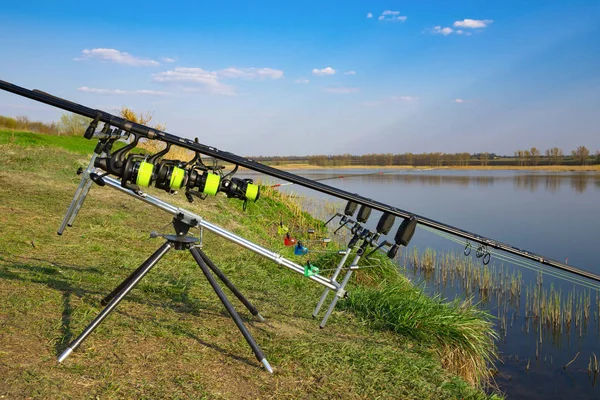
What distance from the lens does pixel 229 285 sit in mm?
4281

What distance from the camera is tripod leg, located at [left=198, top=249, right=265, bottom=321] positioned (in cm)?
388

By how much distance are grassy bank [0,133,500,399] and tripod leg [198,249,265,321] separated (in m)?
0.23

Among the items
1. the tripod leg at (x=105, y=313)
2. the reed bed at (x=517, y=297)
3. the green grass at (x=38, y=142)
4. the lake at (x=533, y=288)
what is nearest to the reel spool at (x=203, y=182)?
the tripod leg at (x=105, y=313)

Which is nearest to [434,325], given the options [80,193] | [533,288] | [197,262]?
[197,262]

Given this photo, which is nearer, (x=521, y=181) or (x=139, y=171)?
(x=139, y=171)

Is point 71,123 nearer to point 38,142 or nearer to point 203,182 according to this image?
point 38,142

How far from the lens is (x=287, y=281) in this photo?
7340 mm

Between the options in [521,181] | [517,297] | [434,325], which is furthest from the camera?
[521,181]

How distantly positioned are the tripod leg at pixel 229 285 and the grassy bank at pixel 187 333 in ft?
0.75

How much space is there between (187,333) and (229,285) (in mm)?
642

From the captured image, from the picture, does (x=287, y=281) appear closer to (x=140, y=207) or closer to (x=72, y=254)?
(x=72, y=254)

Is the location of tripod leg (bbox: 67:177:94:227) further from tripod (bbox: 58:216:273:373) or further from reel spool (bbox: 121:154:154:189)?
tripod (bbox: 58:216:273:373)

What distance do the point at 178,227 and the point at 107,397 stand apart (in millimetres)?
1215

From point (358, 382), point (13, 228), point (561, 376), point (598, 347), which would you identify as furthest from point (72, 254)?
point (598, 347)
